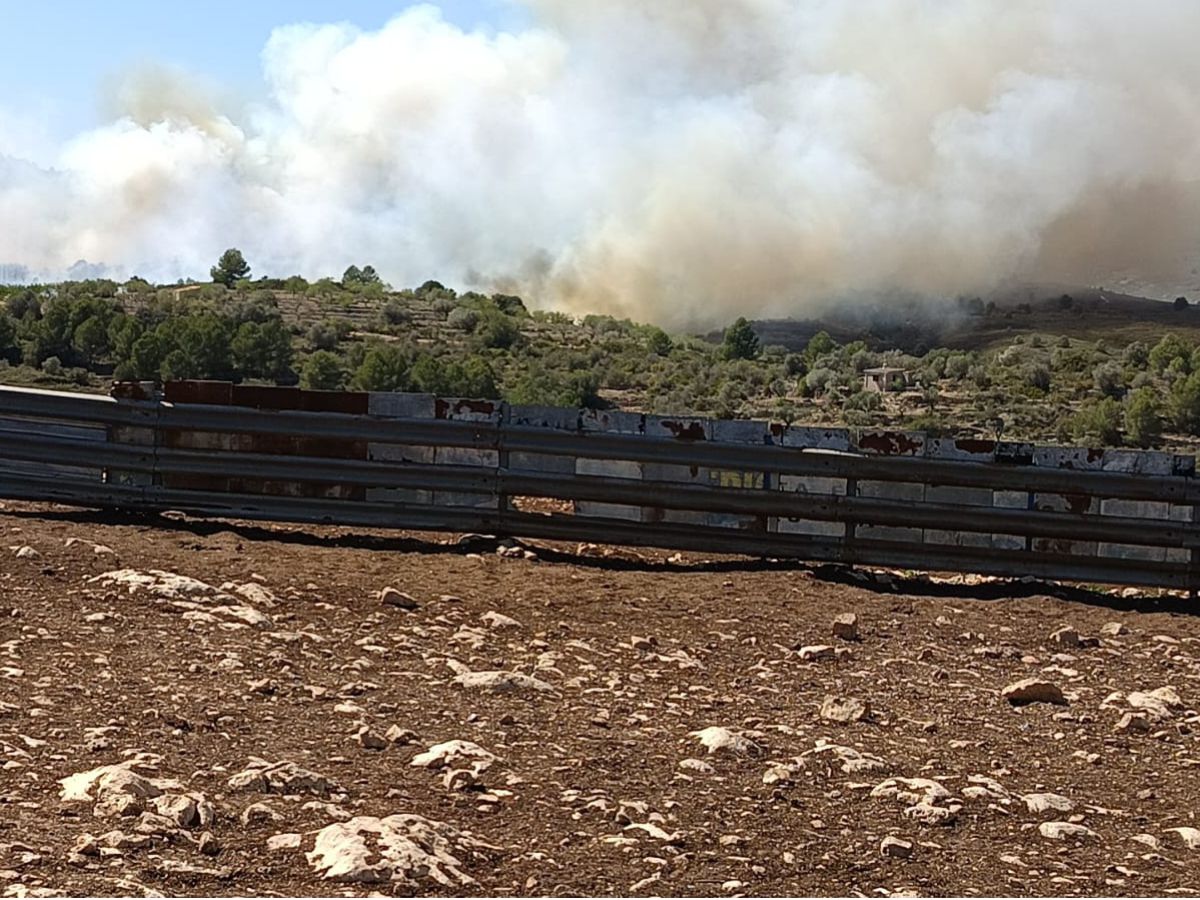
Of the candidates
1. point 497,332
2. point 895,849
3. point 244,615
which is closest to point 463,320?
point 497,332

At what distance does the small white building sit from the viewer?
219ft

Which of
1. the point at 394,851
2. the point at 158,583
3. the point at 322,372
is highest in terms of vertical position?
the point at 322,372

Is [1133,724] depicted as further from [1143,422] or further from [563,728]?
[1143,422]

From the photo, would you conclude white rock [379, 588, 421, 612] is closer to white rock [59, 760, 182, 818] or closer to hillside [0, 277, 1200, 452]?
white rock [59, 760, 182, 818]

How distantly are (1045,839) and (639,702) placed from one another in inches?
77.9

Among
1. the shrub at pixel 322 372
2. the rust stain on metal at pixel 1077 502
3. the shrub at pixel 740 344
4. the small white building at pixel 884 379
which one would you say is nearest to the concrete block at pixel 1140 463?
the rust stain on metal at pixel 1077 502

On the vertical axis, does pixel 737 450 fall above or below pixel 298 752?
above

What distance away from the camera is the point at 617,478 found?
10461mm

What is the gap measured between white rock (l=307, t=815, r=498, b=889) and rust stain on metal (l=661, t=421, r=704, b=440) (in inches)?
225

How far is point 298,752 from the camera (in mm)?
5629

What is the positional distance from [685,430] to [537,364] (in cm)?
5602

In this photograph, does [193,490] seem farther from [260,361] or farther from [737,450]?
[260,361]

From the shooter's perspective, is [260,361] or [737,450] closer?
[737,450]

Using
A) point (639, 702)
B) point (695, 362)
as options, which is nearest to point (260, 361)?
point (695, 362)
